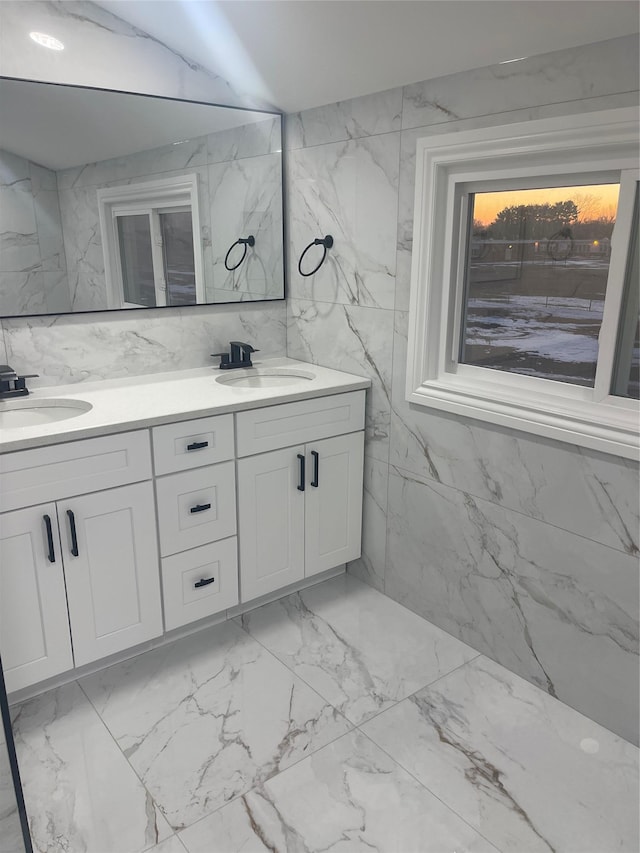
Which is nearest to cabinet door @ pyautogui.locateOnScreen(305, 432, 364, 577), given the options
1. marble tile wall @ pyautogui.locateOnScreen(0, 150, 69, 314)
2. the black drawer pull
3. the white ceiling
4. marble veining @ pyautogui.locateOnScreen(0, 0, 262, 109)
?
the black drawer pull

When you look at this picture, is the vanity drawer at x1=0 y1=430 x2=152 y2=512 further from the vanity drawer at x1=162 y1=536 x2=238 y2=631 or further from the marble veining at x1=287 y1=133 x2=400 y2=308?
the marble veining at x1=287 y1=133 x2=400 y2=308

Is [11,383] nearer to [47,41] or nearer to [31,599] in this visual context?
[31,599]

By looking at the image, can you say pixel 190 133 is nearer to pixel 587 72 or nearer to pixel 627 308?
pixel 587 72

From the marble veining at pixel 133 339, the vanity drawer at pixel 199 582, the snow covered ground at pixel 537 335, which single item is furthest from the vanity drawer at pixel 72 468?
the snow covered ground at pixel 537 335

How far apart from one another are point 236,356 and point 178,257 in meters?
0.48

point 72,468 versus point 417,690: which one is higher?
point 72,468

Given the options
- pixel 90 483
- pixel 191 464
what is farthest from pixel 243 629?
pixel 90 483

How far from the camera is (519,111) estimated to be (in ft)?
6.31

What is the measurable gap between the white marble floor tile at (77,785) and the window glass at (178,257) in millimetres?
1565

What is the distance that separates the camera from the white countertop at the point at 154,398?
1952 mm

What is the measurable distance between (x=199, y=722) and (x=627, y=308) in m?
1.83

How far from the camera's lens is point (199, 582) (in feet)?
7.79

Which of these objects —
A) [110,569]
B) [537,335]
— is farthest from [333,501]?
[537,335]

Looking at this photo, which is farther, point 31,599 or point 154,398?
point 154,398
